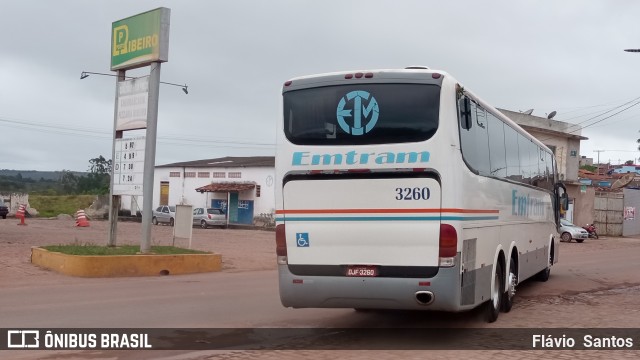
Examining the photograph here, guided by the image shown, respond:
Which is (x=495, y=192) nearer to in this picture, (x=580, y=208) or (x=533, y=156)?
(x=533, y=156)

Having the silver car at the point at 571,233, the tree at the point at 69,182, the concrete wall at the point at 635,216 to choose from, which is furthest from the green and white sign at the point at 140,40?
the tree at the point at 69,182

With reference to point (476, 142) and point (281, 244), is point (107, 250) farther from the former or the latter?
point (476, 142)

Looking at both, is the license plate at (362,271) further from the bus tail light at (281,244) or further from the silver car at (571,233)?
the silver car at (571,233)

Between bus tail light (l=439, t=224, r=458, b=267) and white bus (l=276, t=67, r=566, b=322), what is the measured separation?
12mm

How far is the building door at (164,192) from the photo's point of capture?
60.4 meters

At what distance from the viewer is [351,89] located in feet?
29.9

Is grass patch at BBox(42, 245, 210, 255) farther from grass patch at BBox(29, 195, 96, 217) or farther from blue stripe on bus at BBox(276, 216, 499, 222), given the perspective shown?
grass patch at BBox(29, 195, 96, 217)

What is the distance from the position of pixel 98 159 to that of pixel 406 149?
87.9 m

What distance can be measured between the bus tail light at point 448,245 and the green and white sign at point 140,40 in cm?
1191

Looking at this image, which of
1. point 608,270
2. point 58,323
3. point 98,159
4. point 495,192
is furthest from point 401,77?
point 98,159

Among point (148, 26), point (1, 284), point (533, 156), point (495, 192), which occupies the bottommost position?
point (1, 284)

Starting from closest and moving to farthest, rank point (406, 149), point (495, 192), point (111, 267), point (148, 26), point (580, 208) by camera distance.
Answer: point (406, 149) < point (495, 192) < point (111, 267) < point (148, 26) < point (580, 208)

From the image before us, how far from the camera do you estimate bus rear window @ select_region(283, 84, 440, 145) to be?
8812 millimetres

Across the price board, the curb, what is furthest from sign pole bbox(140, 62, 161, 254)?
the curb
